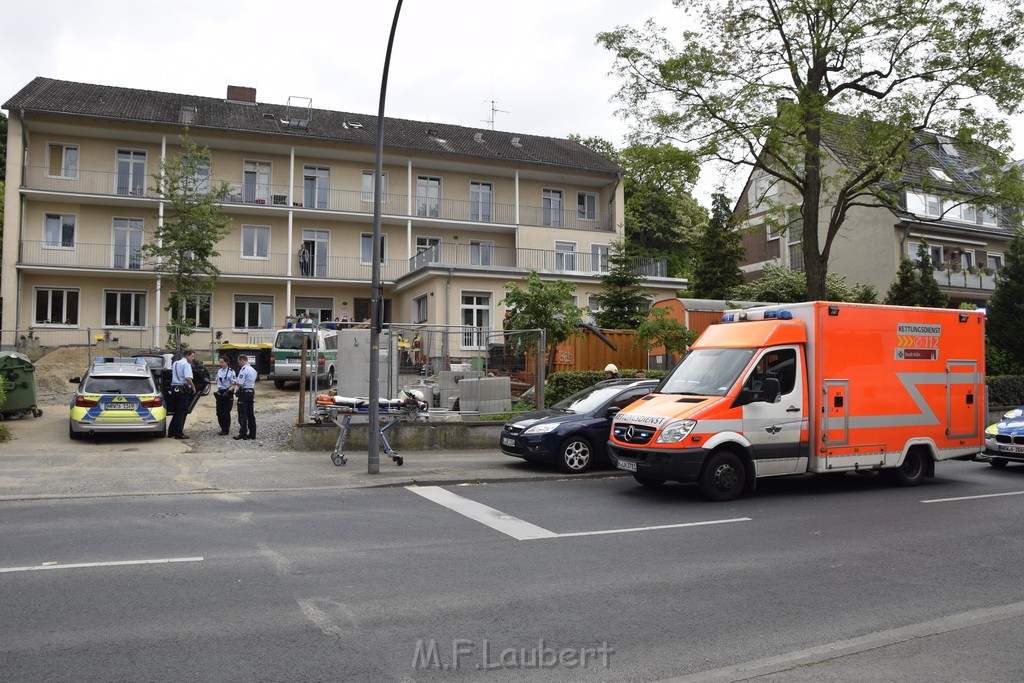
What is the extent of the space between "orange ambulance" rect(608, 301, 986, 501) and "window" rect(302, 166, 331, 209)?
30418 millimetres

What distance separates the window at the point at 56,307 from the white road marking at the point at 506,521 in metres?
31.4

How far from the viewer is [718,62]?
20641 millimetres

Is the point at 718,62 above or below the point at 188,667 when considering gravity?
above

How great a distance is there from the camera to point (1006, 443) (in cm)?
1422

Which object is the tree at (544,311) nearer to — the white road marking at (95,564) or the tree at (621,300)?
the tree at (621,300)

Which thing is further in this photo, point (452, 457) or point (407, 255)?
point (407, 255)

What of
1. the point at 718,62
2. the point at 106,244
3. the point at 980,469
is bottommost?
the point at 980,469

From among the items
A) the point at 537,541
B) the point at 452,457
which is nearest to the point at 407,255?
the point at 452,457

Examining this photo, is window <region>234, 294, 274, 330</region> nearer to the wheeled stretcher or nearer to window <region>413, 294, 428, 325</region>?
window <region>413, 294, 428, 325</region>

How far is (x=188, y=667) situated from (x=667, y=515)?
6228 mm

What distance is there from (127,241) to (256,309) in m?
6.60

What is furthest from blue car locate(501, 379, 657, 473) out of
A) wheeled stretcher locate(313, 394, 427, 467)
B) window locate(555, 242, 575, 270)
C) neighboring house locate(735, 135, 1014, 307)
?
neighboring house locate(735, 135, 1014, 307)

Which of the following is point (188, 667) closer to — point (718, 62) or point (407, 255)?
point (718, 62)

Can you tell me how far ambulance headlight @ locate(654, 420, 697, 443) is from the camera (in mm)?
9984
